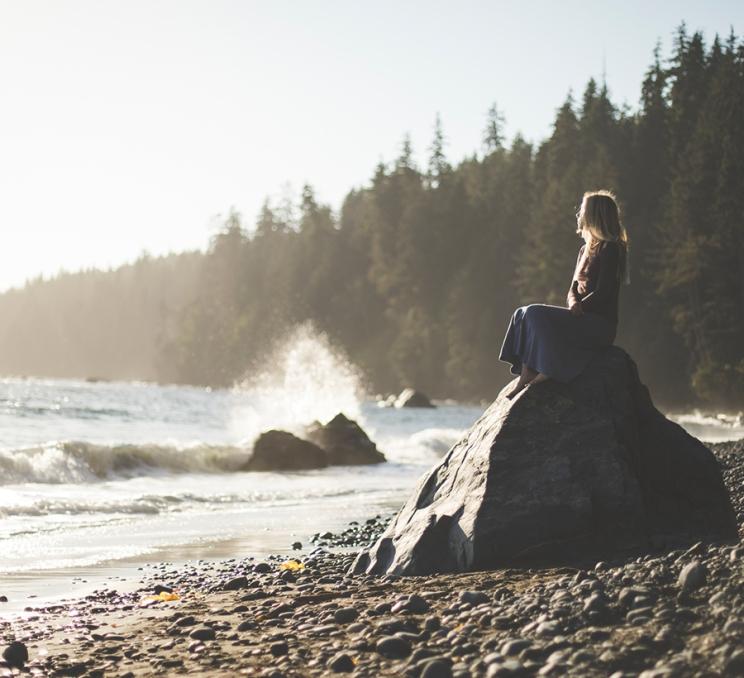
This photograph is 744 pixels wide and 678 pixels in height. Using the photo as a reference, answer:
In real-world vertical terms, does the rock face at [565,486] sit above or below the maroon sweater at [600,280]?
below

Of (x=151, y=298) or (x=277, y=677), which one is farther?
(x=151, y=298)

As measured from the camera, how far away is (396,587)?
724cm

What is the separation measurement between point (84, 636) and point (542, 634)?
3335 millimetres

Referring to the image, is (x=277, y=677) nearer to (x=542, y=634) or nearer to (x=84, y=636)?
(x=542, y=634)

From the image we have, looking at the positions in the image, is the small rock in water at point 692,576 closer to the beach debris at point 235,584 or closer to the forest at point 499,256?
the beach debris at point 235,584

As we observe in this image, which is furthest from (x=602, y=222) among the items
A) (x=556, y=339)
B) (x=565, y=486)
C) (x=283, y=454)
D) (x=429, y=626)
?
(x=283, y=454)

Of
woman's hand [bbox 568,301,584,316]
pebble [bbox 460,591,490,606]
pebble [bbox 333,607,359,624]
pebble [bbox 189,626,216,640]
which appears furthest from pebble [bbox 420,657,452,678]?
woman's hand [bbox 568,301,584,316]

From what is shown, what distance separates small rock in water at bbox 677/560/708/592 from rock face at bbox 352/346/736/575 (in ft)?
6.12

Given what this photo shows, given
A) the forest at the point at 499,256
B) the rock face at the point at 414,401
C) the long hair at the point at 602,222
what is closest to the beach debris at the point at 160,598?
the long hair at the point at 602,222

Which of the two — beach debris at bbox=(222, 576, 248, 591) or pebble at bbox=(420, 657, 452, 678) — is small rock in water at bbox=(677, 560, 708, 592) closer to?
pebble at bbox=(420, 657, 452, 678)

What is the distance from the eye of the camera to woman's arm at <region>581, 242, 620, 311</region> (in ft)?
26.8

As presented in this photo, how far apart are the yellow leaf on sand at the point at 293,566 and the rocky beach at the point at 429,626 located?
936 mm

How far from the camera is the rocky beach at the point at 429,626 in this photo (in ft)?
15.7

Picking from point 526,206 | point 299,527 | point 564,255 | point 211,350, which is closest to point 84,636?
point 299,527
